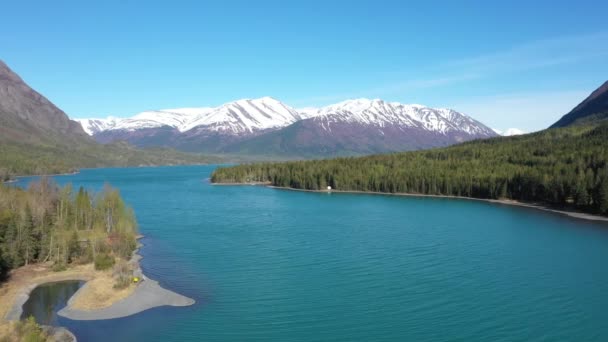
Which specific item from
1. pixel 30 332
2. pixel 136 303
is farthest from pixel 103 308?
pixel 30 332

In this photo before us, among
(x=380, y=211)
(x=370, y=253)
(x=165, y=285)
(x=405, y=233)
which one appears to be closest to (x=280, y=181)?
(x=380, y=211)

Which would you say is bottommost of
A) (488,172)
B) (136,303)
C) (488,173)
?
(136,303)

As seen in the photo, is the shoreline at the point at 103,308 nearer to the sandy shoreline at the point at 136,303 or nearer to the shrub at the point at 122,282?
the sandy shoreline at the point at 136,303

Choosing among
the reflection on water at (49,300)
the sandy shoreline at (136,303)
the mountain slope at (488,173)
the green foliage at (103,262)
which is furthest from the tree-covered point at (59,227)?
the mountain slope at (488,173)

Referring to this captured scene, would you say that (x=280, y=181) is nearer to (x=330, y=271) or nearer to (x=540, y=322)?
(x=330, y=271)

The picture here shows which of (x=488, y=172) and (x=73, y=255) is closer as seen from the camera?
(x=73, y=255)

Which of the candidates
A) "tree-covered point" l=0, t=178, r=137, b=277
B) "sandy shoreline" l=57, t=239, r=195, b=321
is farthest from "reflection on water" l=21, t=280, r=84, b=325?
"tree-covered point" l=0, t=178, r=137, b=277

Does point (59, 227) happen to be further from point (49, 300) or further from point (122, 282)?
point (122, 282)
